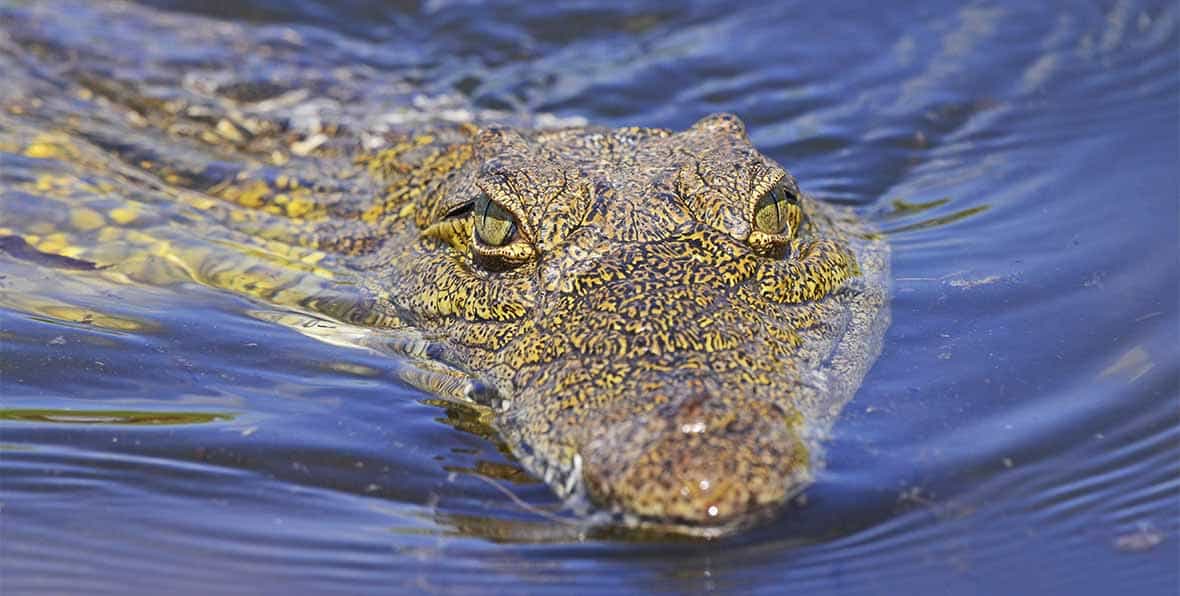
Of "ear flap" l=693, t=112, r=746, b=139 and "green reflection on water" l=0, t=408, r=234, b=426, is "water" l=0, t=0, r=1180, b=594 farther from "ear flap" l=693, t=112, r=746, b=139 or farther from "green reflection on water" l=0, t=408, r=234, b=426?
"ear flap" l=693, t=112, r=746, b=139

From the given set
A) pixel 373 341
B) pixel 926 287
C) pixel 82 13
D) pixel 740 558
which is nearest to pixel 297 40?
pixel 82 13

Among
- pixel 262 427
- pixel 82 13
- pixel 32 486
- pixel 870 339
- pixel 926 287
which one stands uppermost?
pixel 82 13

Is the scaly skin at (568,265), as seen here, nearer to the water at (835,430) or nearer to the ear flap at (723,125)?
the ear flap at (723,125)

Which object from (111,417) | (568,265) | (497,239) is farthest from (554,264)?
(111,417)

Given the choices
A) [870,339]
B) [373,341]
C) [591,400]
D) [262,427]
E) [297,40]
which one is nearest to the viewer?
[591,400]

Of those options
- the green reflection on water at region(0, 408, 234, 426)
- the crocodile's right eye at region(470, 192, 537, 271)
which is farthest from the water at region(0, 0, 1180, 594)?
the crocodile's right eye at region(470, 192, 537, 271)

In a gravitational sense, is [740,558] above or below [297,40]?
below

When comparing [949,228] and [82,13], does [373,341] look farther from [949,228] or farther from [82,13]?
[82,13]
